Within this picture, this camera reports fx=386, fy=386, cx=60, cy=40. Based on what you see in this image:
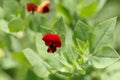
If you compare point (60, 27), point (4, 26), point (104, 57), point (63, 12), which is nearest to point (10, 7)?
point (4, 26)

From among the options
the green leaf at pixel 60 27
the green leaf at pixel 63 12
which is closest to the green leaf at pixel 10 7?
the green leaf at pixel 63 12

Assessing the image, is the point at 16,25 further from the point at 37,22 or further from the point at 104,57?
the point at 104,57

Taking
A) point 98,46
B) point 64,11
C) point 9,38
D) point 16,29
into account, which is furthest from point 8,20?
point 98,46

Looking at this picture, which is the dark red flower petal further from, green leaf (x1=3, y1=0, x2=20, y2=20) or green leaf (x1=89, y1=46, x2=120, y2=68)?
green leaf (x1=3, y1=0, x2=20, y2=20)

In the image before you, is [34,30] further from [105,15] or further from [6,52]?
[105,15]

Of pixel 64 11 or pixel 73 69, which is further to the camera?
pixel 64 11

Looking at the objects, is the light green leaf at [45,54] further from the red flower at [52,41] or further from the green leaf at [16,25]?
the green leaf at [16,25]
